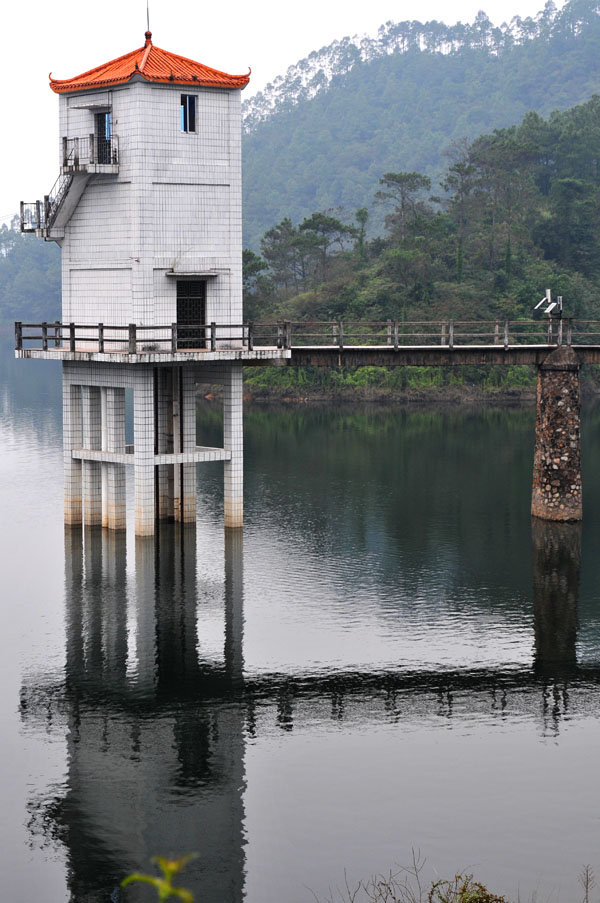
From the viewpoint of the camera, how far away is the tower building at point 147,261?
50.2m

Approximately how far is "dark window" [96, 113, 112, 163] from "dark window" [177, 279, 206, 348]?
5.28m

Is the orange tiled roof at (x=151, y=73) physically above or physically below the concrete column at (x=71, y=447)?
above

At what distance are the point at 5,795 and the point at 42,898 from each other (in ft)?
14.9

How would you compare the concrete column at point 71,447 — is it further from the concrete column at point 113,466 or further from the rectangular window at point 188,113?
the rectangular window at point 188,113

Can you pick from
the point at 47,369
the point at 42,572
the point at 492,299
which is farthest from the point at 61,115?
the point at 47,369

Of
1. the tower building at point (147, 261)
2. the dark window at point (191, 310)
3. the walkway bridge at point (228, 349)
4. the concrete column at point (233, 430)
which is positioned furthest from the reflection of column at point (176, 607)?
the dark window at point (191, 310)

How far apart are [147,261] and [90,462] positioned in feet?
28.0

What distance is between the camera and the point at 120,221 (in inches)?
1997

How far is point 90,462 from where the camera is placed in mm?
54000

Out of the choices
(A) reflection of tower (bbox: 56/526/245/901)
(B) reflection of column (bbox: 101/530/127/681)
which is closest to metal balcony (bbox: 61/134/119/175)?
(B) reflection of column (bbox: 101/530/127/681)

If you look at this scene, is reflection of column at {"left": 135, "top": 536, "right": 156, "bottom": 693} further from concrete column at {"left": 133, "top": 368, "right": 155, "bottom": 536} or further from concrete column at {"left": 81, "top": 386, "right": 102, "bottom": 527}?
A: concrete column at {"left": 81, "top": 386, "right": 102, "bottom": 527}

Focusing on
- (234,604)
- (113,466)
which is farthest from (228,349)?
(234,604)

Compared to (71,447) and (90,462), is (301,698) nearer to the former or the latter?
(90,462)

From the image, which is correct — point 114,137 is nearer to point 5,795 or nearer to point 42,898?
point 5,795
